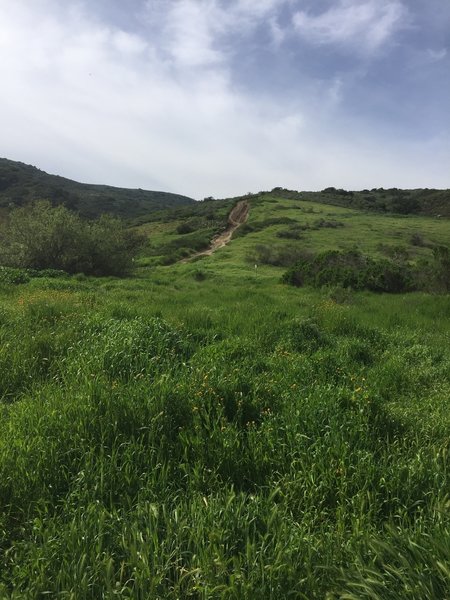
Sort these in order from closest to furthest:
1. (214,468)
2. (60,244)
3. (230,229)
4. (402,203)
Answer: (214,468) → (60,244) → (230,229) → (402,203)

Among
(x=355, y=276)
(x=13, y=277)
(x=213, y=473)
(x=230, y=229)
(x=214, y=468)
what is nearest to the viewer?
(x=213, y=473)

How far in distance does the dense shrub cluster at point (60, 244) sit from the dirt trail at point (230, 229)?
938cm

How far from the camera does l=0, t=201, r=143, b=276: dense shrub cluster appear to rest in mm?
22453

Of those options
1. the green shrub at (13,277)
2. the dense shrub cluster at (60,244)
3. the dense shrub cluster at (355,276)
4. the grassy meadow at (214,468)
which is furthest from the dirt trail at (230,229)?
the grassy meadow at (214,468)

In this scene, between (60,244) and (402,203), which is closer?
(60,244)

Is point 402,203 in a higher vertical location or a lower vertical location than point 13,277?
higher

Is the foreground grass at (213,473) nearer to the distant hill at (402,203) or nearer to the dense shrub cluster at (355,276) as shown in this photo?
the dense shrub cluster at (355,276)

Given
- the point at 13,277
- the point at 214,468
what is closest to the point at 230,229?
the point at 13,277

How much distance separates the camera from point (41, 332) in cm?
716

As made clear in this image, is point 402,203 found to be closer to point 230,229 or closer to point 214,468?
point 230,229

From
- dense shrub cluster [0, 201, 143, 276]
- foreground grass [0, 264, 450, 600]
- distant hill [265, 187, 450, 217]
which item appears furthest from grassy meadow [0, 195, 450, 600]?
distant hill [265, 187, 450, 217]

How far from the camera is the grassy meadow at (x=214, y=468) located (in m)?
2.43

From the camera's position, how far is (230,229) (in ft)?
169

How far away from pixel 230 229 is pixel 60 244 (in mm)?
30227
